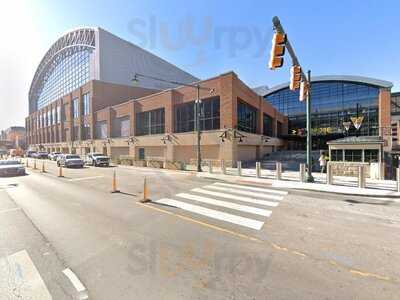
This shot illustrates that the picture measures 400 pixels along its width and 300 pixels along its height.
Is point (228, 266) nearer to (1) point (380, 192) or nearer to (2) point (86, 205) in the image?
(2) point (86, 205)

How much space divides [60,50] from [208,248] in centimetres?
7596

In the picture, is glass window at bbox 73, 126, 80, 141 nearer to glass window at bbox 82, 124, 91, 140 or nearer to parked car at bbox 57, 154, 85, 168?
glass window at bbox 82, 124, 91, 140

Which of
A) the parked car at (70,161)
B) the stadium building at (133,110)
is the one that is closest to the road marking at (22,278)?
the stadium building at (133,110)

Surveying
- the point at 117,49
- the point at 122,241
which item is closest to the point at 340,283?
the point at 122,241

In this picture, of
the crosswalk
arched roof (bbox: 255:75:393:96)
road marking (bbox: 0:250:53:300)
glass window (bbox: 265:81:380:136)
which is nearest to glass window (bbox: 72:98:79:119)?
arched roof (bbox: 255:75:393:96)

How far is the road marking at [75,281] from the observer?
3352mm

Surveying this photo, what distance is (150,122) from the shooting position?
115ft

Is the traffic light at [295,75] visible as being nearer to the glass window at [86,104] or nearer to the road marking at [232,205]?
the road marking at [232,205]

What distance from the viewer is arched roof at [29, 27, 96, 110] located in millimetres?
52466

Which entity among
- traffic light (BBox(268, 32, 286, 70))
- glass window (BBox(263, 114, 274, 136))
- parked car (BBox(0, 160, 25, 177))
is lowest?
parked car (BBox(0, 160, 25, 177))

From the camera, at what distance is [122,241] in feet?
16.9

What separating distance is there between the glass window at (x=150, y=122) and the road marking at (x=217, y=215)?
82.4 ft

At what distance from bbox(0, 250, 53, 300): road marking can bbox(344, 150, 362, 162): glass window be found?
20506 mm

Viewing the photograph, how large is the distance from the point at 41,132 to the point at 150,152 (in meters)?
62.5
